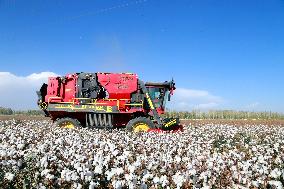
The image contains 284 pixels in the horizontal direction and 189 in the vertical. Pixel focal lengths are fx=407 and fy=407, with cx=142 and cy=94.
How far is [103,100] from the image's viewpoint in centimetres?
2206

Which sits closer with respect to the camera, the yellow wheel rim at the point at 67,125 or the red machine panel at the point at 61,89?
the yellow wheel rim at the point at 67,125

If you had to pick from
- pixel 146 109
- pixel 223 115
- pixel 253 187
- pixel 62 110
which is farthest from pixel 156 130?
pixel 223 115

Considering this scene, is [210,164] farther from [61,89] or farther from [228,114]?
[228,114]

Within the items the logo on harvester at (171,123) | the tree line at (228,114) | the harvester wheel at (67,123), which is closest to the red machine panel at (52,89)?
the harvester wheel at (67,123)

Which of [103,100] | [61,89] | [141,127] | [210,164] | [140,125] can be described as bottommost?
[210,164]

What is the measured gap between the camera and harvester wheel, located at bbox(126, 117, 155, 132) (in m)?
20.2

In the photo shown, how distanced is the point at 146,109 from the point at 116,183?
15.9 metres

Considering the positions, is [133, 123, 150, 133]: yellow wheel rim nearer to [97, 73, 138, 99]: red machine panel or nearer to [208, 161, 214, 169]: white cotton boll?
[97, 73, 138, 99]: red machine panel

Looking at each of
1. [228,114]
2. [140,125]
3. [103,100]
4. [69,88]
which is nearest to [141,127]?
[140,125]

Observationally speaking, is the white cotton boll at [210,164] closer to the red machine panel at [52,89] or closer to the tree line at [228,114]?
the red machine panel at [52,89]

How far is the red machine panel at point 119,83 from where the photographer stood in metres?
22.0

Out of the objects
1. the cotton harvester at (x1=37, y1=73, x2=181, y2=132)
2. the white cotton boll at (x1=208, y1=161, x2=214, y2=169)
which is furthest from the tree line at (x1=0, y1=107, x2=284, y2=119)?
the white cotton boll at (x1=208, y1=161, x2=214, y2=169)

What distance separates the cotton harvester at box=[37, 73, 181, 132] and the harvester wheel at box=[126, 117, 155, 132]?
15.8 inches

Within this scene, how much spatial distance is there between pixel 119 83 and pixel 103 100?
127 cm
